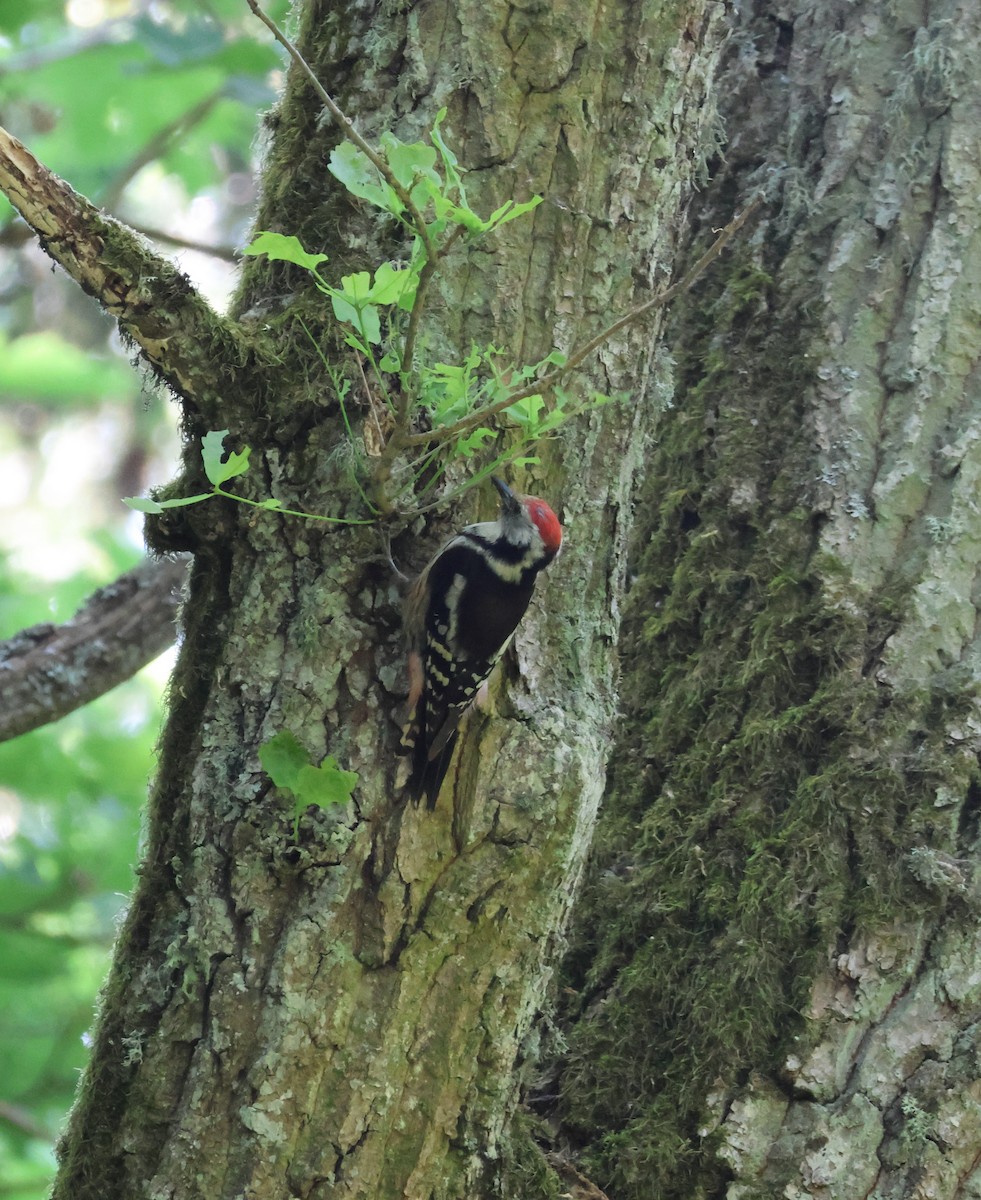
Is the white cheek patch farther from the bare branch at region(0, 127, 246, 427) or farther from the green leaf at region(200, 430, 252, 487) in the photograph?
the green leaf at region(200, 430, 252, 487)

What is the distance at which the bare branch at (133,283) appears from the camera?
1.80 m

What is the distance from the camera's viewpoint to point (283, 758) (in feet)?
6.01

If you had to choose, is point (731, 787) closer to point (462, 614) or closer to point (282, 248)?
point (462, 614)

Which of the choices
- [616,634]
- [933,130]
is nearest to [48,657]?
[616,634]

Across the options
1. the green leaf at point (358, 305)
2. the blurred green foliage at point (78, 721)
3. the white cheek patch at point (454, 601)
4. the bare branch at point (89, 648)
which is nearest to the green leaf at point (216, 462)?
the green leaf at point (358, 305)

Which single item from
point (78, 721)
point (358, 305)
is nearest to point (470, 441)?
point (358, 305)

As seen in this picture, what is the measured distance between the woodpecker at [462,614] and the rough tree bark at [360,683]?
0.16ft

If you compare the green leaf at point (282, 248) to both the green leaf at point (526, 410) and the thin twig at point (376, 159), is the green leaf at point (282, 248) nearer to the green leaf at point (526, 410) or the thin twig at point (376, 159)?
the thin twig at point (376, 159)

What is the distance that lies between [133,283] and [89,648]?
1.78m

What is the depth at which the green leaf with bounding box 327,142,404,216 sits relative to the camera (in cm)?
157

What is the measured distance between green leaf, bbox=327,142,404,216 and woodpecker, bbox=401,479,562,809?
2.39ft

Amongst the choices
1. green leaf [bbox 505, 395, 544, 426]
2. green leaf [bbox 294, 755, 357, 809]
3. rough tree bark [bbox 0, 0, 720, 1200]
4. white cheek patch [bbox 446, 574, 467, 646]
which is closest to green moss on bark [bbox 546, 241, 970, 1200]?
rough tree bark [bbox 0, 0, 720, 1200]

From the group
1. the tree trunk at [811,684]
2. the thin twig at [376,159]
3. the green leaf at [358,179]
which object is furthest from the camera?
the tree trunk at [811,684]

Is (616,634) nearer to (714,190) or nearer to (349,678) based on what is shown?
(349,678)
